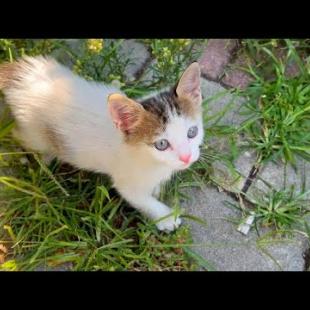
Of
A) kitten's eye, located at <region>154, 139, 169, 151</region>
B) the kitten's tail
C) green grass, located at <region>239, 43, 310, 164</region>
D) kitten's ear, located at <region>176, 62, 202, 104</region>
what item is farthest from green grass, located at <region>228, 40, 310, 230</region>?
the kitten's tail

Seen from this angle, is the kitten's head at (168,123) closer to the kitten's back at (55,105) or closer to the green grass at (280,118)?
the kitten's back at (55,105)

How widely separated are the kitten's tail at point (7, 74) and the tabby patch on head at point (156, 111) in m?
0.60

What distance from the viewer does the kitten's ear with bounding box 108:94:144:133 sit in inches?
79.9

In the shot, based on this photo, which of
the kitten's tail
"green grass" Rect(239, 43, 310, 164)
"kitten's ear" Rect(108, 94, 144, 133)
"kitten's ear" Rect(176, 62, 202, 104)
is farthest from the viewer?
"green grass" Rect(239, 43, 310, 164)

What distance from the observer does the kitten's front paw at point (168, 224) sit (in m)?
2.54

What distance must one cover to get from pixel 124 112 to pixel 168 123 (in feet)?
0.58

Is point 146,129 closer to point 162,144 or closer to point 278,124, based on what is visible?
point 162,144

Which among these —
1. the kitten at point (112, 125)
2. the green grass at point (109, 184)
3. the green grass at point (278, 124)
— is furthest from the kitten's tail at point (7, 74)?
the green grass at point (278, 124)

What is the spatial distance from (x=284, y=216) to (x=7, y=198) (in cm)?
130

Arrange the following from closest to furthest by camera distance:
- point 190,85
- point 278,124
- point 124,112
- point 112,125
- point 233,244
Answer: point 124,112 → point 190,85 → point 112,125 → point 233,244 → point 278,124

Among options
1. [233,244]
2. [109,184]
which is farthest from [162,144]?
[233,244]

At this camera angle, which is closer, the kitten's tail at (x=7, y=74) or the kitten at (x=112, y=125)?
the kitten at (x=112, y=125)

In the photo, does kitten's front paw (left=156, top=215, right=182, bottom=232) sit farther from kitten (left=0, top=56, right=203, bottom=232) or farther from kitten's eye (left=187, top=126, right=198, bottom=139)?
kitten's eye (left=187, top=126, right=198, bottom=139)

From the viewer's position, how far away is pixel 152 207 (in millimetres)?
2500
